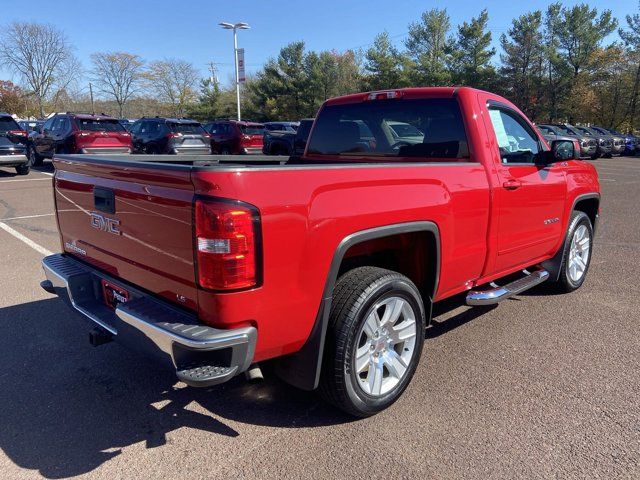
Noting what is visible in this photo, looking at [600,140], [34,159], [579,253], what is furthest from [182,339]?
[600,140]

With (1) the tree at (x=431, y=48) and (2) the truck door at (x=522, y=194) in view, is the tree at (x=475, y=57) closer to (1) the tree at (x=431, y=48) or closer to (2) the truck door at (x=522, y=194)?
(1) the tree at (x=431, y=48)

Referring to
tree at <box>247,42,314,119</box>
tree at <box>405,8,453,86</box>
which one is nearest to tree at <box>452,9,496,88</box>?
tree at <box>405,8,453,86</box>

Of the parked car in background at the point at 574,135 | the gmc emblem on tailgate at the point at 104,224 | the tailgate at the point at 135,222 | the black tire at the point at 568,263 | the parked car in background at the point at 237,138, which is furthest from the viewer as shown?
the parked car in background at the point at 574,135

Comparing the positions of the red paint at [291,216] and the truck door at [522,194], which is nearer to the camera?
the red paint at [291,216]

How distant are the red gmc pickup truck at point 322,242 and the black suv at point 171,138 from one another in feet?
43.9

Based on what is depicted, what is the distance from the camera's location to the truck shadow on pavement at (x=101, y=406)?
2619 mm

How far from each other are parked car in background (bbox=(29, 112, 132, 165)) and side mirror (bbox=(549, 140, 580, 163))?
45.5 feet

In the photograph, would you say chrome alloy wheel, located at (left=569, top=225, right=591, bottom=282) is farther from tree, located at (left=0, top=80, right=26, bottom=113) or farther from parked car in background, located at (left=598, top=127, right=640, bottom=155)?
tree, located at (left=0, top=80, right=26, bottom=113)

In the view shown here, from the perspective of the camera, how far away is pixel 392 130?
401cm

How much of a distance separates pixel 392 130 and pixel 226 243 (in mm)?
2331

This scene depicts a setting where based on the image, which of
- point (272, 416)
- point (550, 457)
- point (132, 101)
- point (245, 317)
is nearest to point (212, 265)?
point (245, 317)

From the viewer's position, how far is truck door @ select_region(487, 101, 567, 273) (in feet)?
12.1

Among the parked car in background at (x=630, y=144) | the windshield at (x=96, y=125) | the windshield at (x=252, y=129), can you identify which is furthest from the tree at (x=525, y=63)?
the windshield at (x=96, y=125)

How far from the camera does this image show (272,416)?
292 centimetres
